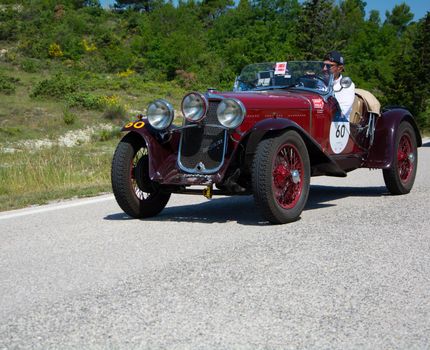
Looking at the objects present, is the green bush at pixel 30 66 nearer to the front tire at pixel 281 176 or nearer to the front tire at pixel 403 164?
the front tire at pixel 403 164

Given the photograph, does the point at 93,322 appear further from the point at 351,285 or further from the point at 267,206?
the point at 267,206

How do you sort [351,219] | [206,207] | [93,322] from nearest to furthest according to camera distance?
[93,322], [351,219], [206,207]

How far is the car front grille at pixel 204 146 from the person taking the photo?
6.90 m

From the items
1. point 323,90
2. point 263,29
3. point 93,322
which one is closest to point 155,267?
point 93,322

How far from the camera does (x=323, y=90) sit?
8297 millimetres

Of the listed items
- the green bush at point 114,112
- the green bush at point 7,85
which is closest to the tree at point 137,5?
the green bush at point 7,85

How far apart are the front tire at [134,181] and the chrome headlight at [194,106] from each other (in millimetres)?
711

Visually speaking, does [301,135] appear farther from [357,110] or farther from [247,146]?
[357,110]

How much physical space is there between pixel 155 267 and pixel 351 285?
1.42 meters

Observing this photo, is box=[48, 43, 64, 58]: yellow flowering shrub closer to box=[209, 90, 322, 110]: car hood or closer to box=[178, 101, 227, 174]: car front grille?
box=[209, 90, 322, 110]: car hood

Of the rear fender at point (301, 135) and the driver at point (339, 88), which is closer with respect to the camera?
the rear fender at point (301, 135)

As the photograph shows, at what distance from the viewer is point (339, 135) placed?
8359mm

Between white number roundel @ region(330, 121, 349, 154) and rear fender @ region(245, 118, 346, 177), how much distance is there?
0.69 metres

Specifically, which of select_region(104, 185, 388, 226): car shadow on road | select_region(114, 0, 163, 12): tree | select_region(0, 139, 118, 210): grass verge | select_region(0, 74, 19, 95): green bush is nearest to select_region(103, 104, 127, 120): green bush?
select_region(0, 74, 19, 95): green bush
